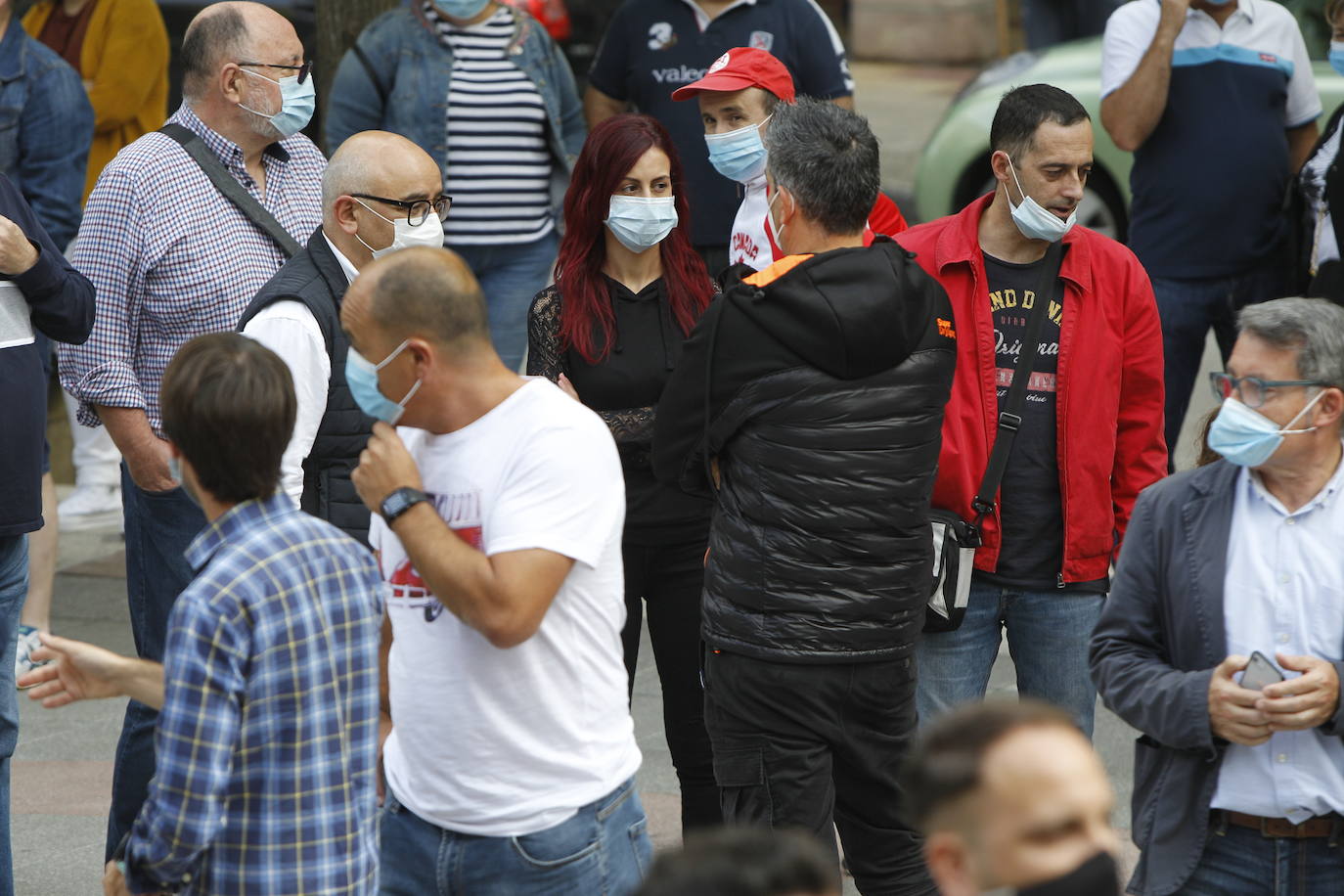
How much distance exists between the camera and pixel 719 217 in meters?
6.31

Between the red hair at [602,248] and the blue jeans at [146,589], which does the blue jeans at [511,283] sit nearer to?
the red hair at [602,248]

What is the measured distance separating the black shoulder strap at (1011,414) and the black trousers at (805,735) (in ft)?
1.86

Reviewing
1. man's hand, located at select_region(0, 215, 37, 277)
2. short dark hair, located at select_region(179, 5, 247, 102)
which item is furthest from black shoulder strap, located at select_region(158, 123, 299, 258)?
man's hand, located at select_region(0, 215, 37, 277)

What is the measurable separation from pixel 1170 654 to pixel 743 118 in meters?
2.48

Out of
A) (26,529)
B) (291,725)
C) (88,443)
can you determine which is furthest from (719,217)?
(291,725)

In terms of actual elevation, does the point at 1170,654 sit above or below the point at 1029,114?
below

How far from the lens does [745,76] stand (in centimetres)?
524

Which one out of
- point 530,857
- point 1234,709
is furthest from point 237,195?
point 1234,709

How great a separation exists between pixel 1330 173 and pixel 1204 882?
10.4 feet

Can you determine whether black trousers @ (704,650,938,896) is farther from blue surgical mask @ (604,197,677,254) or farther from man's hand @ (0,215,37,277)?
man's hand @ (0,215,37,277)

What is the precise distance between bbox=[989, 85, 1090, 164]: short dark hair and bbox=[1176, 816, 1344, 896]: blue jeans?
6.04ft

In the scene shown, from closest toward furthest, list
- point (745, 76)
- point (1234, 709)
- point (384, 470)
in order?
point (384, 470) → point (1234, 709) → point (745, 76)

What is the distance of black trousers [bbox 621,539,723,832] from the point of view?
4.52 meters

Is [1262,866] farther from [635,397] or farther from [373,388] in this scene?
[635,397]
